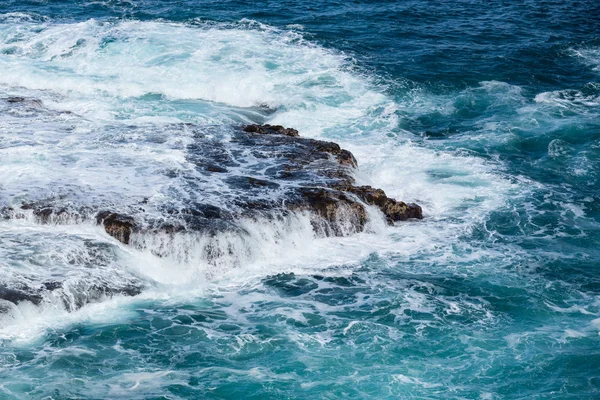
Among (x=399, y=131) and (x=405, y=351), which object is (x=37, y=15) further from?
(x=405, y=351)

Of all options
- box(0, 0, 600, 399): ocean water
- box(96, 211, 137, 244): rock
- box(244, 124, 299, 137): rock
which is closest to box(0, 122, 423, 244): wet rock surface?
box(96, 211, 137, 244): rock

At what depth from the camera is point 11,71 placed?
105 feet

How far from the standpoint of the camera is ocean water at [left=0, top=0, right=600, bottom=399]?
50.1ft

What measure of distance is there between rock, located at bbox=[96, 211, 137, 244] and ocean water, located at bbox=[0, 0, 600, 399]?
14.3 inches

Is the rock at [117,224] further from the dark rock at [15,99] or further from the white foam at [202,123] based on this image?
the dark rock at [15,99]

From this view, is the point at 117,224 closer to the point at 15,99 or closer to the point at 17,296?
the point at 17,296

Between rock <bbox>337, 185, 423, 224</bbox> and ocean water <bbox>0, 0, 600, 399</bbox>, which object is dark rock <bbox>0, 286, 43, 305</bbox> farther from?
rock <bbox>337, 185, 423, 224</bbox>

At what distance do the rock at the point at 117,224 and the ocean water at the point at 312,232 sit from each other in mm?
362

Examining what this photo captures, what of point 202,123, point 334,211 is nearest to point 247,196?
point 334,211

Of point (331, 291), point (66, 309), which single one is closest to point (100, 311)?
point (66, 309)

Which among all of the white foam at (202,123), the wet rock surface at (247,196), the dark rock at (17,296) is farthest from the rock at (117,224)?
the dark rock at (17,296)

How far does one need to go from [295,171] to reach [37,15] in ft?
78.9

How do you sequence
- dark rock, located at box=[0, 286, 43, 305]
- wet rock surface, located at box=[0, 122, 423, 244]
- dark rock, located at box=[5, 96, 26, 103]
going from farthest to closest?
dark rock, located at box=[5, 96, 26, 103]
wet rock surface, located at box=[0, 122, 423, 244]
dark rock, located at box=[0, 286, 43, 305]

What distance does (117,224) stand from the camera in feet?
61.9
